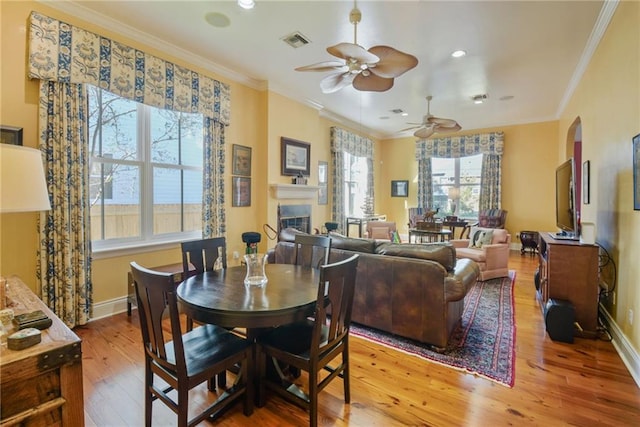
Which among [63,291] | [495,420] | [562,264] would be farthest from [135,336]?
[562,264]

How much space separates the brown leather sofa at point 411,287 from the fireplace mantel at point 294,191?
2.36 m

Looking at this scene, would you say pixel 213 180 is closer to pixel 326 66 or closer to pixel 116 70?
pixel 116 70

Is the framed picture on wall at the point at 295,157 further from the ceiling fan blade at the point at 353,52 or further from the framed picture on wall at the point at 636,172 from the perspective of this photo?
the framed picture on wall at the point at 636,172

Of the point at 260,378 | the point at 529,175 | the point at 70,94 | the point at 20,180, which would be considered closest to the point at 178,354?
the point at 260,378

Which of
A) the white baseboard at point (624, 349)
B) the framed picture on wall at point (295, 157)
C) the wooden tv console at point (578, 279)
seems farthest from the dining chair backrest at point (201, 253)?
the white baseboard at point (624, 349)

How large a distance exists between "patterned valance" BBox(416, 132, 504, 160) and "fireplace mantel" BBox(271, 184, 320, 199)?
13.1 feet

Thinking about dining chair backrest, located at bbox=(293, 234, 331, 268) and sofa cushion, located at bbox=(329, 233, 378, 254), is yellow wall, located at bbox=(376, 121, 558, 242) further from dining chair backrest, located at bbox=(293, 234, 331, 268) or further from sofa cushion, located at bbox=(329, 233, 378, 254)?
dining chair backrest, located at bbox=(293, 234, 331, 268)

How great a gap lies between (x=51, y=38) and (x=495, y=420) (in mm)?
4552

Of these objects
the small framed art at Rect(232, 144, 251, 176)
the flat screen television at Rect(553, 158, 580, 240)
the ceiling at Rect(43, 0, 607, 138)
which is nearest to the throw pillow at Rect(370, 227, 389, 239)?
the ceiling at Rect(43, 0, 607, 138)

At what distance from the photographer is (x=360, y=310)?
9.68 ft

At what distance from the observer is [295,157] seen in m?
5.50

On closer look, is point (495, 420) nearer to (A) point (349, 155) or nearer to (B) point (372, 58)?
(B) point (372, 58)

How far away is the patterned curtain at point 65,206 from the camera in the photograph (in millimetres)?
2766

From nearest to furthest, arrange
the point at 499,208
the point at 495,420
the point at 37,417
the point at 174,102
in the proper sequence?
1. the point at 37,417
2. the point at 495,420
3. the point at 174,102
4. the point at 499,208
